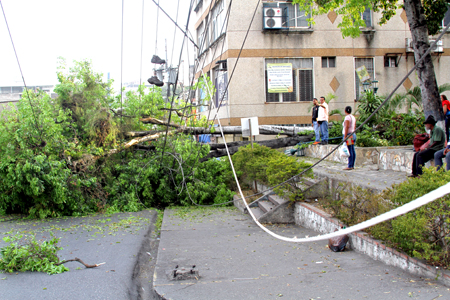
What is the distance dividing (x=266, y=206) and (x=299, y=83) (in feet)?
33.9

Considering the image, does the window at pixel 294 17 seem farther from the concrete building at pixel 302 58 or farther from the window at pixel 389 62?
the window at pixel 389 62

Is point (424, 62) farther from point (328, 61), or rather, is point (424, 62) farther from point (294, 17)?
point (294, 17)

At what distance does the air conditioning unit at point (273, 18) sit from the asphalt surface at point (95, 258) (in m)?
11.5

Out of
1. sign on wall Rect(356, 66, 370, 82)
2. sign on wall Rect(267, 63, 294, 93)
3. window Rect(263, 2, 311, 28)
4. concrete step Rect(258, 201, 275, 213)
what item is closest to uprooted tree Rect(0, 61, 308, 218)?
concrete step Rect(258, 201, 275, 213)

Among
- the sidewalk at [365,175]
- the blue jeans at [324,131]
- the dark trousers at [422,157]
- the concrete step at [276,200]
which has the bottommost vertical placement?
the concrete step at [276,200]

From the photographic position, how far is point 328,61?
739 inches

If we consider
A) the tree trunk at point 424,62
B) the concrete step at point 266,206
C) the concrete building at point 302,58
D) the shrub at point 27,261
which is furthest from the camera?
the concrete building at point 302,58

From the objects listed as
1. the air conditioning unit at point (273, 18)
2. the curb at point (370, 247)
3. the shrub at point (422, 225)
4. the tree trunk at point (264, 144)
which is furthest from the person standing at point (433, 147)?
the air conditioning unit at point (273, 18)

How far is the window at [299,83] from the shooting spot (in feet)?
61.2

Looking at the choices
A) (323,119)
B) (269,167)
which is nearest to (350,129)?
(269,167)

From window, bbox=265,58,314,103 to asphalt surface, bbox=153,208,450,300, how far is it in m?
11.2

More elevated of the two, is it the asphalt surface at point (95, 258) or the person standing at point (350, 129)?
the person standing at point (350, 129)

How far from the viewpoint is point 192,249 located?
711 centimetres

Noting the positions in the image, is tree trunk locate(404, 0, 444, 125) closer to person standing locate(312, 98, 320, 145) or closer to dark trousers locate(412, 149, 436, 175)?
dark trousers locate(412, 149, 436, 175)
